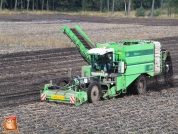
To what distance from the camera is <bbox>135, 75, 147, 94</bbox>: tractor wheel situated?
22594mm

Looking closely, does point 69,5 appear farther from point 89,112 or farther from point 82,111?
point 89,112

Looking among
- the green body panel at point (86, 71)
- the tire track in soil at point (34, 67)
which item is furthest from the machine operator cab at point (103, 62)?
the tire track in soil at point (34, 67)

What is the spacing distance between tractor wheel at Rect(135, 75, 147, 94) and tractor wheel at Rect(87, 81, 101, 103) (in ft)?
7.82

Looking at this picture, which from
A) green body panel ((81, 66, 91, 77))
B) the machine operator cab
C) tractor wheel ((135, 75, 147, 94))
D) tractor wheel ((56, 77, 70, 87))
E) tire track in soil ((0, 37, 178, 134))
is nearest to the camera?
tire track in soil ((0, 37, 178, 134))

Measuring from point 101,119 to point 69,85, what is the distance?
3441 millimetres

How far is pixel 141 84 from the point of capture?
75.4 feet

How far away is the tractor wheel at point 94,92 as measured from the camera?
20.3 m

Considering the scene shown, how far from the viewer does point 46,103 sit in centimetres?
2067

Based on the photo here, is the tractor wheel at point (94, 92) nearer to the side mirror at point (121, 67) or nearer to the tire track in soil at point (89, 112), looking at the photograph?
the tire track in soil at point (89, 112)

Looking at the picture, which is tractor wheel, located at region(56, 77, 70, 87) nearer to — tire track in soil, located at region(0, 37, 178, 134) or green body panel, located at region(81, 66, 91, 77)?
green body panel, located at region(81, 66, 91, 77)

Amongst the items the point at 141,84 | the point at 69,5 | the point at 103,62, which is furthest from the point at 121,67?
the point at 69,5

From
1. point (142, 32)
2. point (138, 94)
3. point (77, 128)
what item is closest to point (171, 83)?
point (138, 94)

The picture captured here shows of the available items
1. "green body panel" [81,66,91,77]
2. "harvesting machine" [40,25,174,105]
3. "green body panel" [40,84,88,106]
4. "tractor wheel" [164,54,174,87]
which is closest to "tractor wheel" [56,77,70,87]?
"harvesting machine" [40,25,174,105]

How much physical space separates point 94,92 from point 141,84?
311 centimetres
